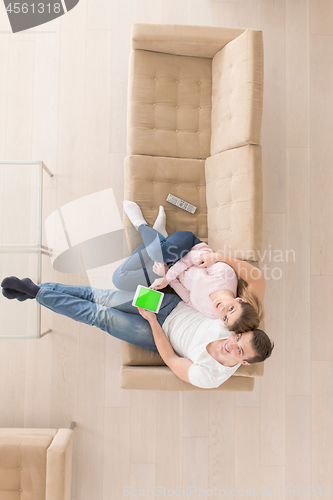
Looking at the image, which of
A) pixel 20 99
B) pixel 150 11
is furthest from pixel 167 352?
pixel 150 11

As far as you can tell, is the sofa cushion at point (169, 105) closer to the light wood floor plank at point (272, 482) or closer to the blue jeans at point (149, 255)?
the blue jeans at point (149, 255)

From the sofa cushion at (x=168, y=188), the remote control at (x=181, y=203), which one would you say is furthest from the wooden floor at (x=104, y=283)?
the remote control at (x=181, y=203)

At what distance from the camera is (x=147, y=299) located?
177cm

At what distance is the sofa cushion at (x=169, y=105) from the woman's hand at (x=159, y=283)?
79cm

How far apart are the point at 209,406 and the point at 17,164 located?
2.05 meters

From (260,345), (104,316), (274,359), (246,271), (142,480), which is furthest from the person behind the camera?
(274,359)

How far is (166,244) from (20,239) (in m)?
0.91

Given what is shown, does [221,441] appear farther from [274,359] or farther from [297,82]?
[297,82]

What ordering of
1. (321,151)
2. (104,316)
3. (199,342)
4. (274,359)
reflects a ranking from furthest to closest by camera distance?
(321,151) → (274,359) → (104,316) → (199,342)

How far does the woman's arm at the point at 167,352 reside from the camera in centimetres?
164

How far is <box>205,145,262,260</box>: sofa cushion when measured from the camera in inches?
68.3

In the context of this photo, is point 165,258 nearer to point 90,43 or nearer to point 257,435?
point 257,435

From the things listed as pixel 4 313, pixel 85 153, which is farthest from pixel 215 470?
pixel 85 153

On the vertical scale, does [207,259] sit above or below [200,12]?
below
